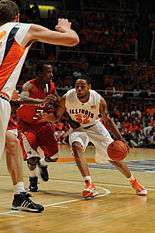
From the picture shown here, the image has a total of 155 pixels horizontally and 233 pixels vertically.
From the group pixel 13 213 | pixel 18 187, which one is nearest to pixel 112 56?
pixel 18 187

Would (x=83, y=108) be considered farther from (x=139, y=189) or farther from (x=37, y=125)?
(x=139, y=189)

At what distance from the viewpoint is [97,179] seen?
30.0 feet

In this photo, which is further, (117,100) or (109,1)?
(109,1)

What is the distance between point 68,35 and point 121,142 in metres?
2.87

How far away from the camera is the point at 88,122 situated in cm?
779

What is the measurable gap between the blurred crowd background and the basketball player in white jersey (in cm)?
1171

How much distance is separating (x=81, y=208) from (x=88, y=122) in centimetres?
172

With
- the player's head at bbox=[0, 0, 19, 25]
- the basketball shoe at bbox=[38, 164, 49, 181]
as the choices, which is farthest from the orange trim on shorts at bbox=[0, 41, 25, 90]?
the basketball shoe at bbox=[38, 164, 49, 181]

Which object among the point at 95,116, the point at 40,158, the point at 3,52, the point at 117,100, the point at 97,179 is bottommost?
the point at 117,100

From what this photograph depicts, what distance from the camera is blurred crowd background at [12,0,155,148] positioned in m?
21.0

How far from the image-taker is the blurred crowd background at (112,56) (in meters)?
21.0

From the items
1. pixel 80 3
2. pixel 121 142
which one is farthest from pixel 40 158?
pixel 80 3

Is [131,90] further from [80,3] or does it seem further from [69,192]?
[69,192]

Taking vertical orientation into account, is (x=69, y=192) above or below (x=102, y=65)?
above
